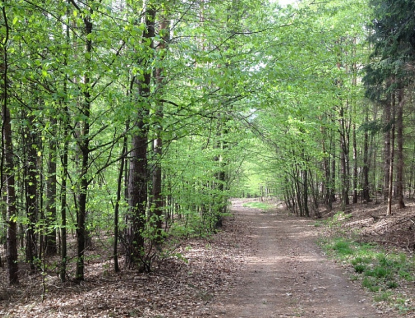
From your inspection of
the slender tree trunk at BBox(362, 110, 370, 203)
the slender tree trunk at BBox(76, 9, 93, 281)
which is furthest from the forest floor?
the slender tree trunk at BBox(362, 110, 370, 203)

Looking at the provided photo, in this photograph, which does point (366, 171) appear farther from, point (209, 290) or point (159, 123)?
point (159, 123)

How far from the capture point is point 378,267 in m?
8.52

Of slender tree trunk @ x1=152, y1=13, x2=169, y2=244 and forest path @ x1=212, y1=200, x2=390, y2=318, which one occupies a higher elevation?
slender tree trunk @ x1=152, y1=13, x2=169, y2=244

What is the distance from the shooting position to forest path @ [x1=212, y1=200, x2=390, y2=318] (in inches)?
245

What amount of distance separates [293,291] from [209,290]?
6.71 ft

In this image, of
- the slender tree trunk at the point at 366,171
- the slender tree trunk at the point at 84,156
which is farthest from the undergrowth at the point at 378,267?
the slender tree trunk at the point at 366,171

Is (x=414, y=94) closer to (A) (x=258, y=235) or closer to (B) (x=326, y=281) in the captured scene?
(B) (x=326, y=281)

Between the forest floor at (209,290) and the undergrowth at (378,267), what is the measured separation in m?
0.28

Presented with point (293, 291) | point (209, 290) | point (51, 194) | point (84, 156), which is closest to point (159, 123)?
point (84, 156)

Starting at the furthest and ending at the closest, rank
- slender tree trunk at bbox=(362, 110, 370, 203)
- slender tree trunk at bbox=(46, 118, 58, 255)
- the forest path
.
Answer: slender tree trunk at bbox=(362, 110, 370, 203) → slender tree trunk at bbox=(46, 118, 58, 255) → the forest path

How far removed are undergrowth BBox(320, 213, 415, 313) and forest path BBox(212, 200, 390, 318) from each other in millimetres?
373

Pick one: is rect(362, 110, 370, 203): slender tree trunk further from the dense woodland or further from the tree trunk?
the dense woodland

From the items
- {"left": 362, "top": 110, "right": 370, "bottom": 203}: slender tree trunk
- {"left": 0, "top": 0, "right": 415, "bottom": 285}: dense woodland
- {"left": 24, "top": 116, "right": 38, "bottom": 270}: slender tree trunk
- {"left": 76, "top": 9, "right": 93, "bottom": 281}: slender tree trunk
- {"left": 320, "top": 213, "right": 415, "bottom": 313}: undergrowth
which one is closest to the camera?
{"left": 0, "top": 0, "right": 415, "bottom": 285}: dense woodland

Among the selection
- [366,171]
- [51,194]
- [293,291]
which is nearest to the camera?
[293,291]
